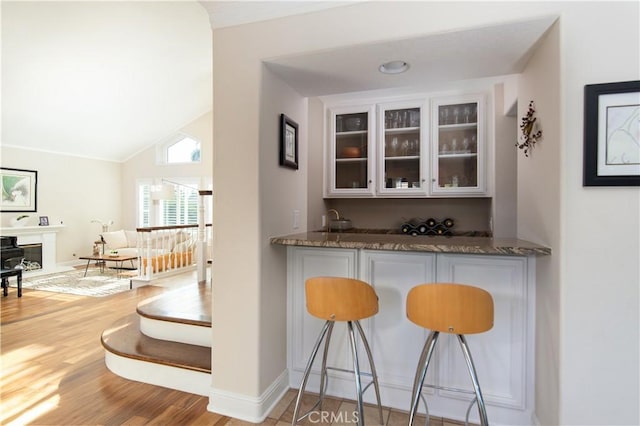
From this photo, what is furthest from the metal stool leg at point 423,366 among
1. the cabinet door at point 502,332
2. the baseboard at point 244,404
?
the baseboard at point 244,404

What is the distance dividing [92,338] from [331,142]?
10.1 ft

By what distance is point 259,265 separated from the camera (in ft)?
6.69

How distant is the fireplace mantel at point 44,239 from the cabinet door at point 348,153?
20.4ft

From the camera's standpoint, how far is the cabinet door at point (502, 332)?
189 cm

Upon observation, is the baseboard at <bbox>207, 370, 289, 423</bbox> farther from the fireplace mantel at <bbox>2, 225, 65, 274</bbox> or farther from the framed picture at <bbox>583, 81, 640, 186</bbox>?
the fireplace mantel at <bbox>2, 225, 65, 274</bbox>

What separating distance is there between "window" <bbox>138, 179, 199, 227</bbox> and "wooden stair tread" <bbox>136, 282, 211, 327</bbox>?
4.45m

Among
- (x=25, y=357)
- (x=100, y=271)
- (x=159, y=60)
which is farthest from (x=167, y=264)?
(x=159, y=60)

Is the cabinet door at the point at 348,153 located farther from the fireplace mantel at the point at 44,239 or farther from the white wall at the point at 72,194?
the white wall at the point at 72,194

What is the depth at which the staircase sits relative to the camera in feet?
7.66

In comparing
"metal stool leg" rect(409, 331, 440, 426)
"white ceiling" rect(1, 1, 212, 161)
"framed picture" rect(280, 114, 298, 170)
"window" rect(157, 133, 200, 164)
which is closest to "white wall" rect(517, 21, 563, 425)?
"metal stool leg" rect(409, 331, 440, 426)

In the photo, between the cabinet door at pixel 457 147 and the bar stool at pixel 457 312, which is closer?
the bar stool at pixel 457 312

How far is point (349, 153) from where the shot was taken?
333 cm

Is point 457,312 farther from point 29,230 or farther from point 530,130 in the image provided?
point 29,230

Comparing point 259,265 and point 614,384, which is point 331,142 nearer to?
point 259,265
